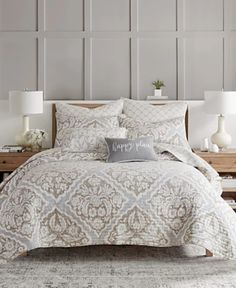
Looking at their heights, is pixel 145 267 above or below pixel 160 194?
below

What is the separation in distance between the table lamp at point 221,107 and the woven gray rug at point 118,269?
1.58 m

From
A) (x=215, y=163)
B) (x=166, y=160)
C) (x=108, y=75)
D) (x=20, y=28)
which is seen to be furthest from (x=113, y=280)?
(x=20, y=28)

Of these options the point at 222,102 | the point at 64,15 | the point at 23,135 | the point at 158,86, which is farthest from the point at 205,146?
the point at 64,15

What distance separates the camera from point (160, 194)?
165 inches

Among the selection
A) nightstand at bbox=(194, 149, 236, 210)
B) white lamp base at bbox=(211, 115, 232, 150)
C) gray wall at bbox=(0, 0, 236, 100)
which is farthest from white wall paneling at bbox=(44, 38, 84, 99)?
nightstand at bbox=(194, 149, 236, 210)

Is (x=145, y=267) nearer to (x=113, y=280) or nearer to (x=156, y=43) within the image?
(x=113, y=280)

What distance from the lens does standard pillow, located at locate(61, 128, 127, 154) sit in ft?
17.4

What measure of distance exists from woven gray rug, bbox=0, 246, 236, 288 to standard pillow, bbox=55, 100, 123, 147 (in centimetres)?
141

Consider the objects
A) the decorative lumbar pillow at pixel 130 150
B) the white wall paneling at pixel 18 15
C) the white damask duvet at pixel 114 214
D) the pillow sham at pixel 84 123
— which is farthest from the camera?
the white wall paneling at pixel 18 15

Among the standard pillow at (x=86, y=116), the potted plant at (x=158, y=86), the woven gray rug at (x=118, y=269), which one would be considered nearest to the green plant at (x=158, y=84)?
the potted plant at (x=158, y=86)

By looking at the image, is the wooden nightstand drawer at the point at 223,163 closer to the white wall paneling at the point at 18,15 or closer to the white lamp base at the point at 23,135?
the white lamp base at the point at 23,135

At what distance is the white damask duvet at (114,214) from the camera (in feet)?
13.4

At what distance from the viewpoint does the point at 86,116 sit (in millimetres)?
5785

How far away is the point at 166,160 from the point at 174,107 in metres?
1.03
